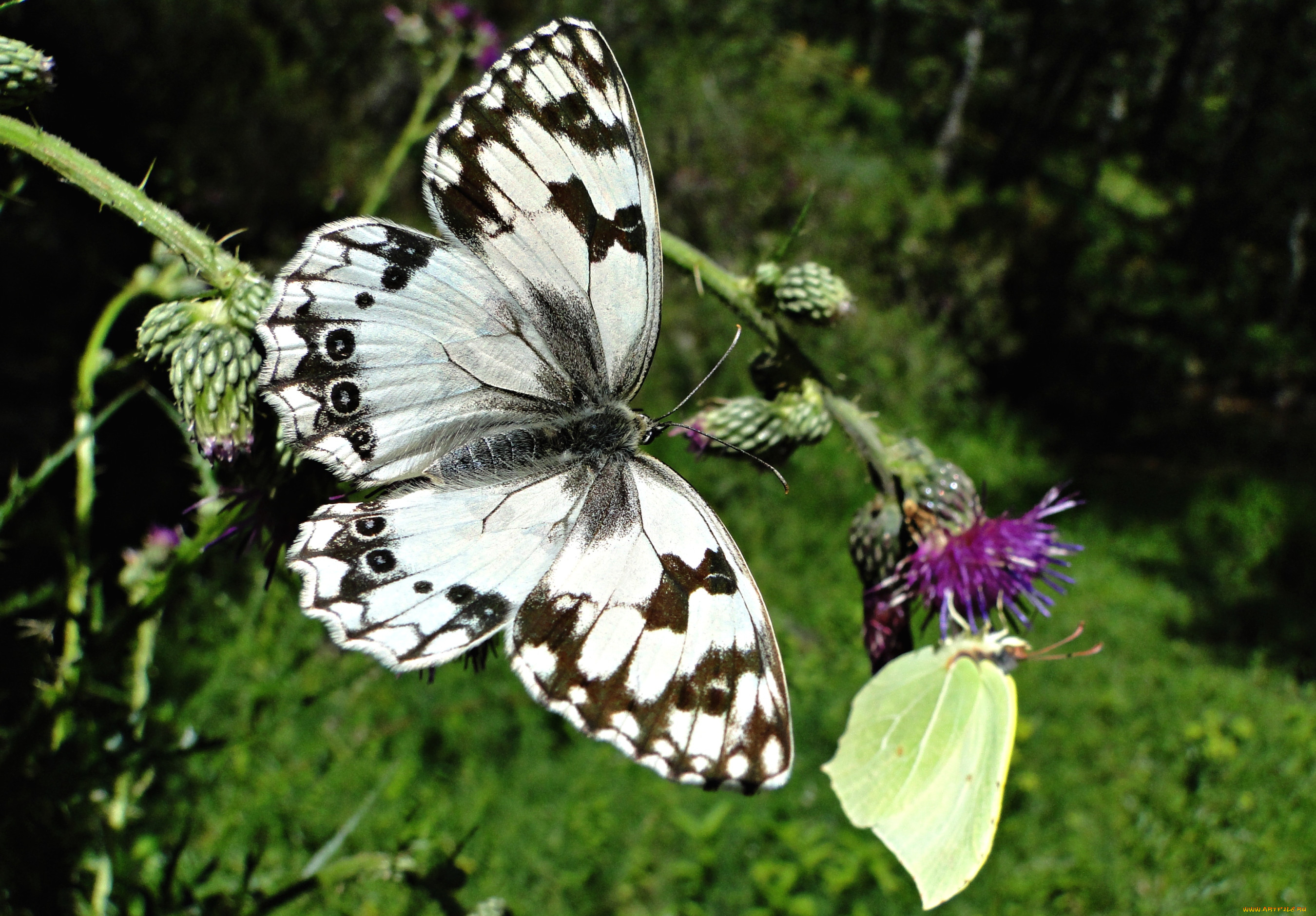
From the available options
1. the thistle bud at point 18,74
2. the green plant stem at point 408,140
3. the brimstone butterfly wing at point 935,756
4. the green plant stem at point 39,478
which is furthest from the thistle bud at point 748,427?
the thistle bud at point 18,74

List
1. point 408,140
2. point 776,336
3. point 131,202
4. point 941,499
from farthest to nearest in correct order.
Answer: point 408,140
point 941,499
point 776,336
point 131,202

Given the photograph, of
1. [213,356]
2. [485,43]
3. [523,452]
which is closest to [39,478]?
[213,356]

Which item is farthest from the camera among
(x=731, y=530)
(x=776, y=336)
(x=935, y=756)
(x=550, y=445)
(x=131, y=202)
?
(x=731, y=530)

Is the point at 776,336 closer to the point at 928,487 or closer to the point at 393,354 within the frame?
the point at 928,487


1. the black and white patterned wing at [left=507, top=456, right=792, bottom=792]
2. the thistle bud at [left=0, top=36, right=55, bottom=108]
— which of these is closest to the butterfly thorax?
the black and white patterned wing at [left=507, top=456, right=792, bottom=792]

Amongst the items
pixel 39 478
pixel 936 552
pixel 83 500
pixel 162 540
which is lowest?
pixel 162 540

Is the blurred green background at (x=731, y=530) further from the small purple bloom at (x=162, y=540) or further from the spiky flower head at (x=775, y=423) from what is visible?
the small purple bloom at (x=162, y=540)

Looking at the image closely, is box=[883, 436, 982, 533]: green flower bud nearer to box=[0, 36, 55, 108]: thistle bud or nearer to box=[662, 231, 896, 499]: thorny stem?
box=[662, 231, 896, 499]: thorny stem

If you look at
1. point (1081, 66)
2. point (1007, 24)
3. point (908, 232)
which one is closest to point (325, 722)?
point (908, 232)
